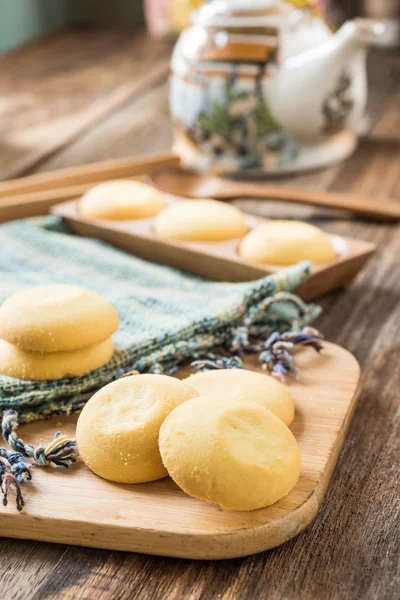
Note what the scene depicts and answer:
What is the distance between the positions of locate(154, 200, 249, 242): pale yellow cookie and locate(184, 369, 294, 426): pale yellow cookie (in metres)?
0.28

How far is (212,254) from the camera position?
81 cm

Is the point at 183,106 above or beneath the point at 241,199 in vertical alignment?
above

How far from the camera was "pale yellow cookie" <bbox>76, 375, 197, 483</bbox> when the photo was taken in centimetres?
50

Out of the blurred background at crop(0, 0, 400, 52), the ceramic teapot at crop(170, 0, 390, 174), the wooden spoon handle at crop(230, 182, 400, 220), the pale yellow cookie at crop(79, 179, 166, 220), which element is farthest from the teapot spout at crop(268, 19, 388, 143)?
the blurred background at crop(0, 0, 400, 52)

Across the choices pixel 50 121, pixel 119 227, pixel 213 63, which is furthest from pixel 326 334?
pixel 50 121

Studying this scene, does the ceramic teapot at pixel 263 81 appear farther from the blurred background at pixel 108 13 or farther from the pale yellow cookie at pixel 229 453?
the blurred background at pixel 108 13

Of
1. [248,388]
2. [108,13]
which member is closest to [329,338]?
[248,388]

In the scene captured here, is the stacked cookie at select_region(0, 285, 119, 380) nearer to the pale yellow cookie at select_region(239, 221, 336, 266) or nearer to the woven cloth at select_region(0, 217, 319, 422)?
the woven cloth at select_region(0, 217, 319, 422)

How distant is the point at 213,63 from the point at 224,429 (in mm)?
737

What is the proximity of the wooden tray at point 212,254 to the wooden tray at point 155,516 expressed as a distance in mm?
277

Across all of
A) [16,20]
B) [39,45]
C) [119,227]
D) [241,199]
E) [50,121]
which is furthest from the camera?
[16,20]

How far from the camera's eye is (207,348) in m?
0.68

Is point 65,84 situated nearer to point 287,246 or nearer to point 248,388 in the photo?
point 287,246

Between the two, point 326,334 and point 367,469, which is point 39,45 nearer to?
point 326,334
